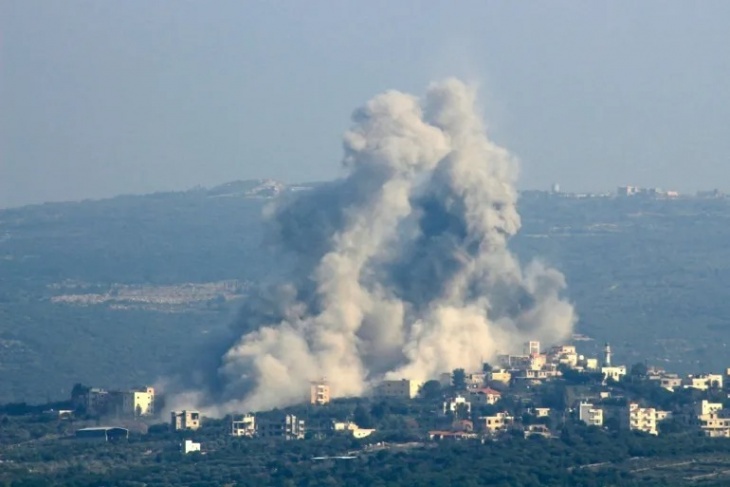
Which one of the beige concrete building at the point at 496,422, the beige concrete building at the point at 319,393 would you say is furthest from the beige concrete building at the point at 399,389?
the beige concrete building at the point at 496,422

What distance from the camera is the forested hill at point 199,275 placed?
130 metres

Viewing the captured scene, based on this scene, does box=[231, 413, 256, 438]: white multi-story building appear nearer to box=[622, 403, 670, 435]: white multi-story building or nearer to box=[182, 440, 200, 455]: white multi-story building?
box=[182, 440, 200, 455]: white multi-story building

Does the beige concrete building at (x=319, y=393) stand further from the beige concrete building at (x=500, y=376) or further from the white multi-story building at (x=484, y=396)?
the beige concrete building at (x=500, y=376)

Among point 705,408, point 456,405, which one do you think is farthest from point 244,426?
point 705,408

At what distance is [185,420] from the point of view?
298 ft

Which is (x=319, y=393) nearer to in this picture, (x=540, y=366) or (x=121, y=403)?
(x=121, y=403)

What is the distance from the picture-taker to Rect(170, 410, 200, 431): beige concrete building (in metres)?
90.5

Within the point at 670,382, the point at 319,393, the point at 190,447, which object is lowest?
the point at 190,447

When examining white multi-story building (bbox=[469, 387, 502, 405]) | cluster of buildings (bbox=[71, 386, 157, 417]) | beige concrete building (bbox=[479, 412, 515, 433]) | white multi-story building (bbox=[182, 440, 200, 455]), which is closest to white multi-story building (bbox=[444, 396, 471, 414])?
white multi-story building (bbox=[469, 387, 502, 405])

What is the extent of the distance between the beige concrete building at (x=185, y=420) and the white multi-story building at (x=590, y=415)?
10813 mm

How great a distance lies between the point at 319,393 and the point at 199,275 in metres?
60.5

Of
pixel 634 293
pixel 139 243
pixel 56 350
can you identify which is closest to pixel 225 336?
pixel 56 350

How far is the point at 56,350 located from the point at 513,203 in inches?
1526

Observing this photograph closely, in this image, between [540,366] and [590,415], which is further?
[540,366]
